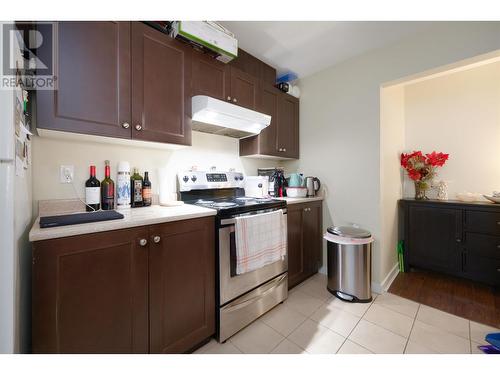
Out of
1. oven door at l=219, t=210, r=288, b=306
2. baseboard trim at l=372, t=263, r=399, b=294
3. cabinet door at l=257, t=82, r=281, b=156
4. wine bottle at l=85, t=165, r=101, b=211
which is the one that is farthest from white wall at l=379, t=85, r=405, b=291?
wine bottle at l=85, t=165, r=101, b=211

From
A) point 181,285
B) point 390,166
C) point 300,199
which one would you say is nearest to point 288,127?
point 300,199

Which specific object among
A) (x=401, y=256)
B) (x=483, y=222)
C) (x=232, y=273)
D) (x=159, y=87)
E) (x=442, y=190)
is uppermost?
(x=159, y=87)

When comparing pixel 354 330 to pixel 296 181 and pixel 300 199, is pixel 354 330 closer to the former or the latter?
pixel 300 199

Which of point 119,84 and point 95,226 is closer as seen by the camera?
point 95,226

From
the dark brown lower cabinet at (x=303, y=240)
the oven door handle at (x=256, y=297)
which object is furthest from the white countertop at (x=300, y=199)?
the oven door handle at (x=256, y=297)

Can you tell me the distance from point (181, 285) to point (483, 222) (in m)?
2.79

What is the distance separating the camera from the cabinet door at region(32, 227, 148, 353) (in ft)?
2.76

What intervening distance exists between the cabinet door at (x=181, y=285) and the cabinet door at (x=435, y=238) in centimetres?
237

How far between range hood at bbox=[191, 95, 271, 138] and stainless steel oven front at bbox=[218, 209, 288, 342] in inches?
31.7

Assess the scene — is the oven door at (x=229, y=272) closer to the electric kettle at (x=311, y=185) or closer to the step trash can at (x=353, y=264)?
the step trash can at (x=353, y=264)

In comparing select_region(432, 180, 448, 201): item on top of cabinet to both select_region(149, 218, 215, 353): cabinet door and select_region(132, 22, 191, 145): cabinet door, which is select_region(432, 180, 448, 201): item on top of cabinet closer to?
select_region(149, 218, 215, 353): cabinet door

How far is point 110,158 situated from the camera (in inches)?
58.8

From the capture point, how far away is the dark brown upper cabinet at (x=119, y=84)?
1064mm
